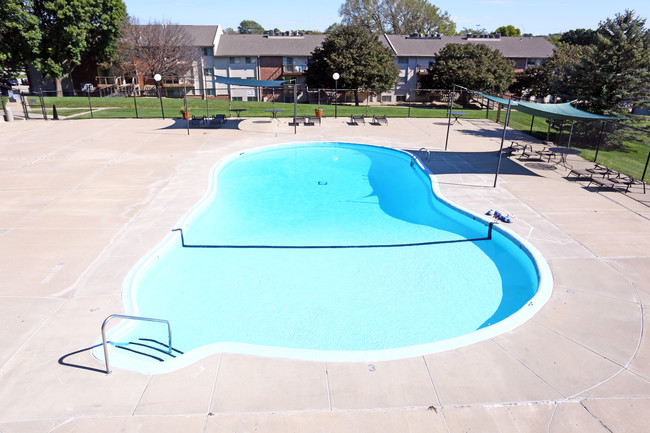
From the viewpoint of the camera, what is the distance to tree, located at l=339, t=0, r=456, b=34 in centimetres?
7544

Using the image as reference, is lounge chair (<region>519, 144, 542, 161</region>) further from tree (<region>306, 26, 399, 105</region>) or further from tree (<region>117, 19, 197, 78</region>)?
tree (<region>117, 19, 197, 78</region>)

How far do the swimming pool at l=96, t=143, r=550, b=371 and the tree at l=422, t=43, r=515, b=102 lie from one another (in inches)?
1190

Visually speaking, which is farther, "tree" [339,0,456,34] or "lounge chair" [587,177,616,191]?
"tree" [339,0,456,34]

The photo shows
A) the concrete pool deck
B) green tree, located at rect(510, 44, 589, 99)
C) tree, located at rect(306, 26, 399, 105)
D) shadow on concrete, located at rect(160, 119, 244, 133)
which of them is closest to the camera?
the concrete pool deck

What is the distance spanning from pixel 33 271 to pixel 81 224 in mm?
2637

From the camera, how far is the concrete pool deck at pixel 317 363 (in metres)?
5.48

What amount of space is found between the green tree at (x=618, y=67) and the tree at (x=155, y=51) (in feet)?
138

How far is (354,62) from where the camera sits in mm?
41250

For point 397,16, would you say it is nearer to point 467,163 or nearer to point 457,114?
point 457,114

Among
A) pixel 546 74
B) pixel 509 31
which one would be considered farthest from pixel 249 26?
pixel 546 74

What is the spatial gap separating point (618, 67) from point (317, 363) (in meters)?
23.8

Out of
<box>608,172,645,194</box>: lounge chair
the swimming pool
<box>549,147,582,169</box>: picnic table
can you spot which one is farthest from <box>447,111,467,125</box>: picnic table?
the swimming pool

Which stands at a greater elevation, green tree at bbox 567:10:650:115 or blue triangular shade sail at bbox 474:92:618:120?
green tree at bbox 567:10:650:115

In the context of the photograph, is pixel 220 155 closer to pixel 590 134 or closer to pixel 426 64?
pixel 590 134
